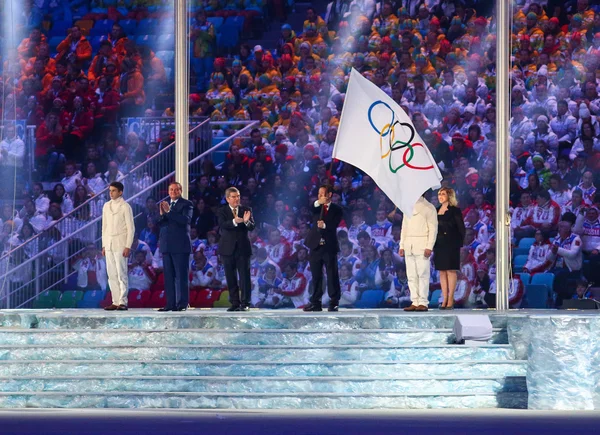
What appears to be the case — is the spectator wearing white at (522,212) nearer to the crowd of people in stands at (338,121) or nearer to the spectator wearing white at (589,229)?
the crowd of people in stands at (338,121)

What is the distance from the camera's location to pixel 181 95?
1343cm

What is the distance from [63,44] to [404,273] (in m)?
6.08

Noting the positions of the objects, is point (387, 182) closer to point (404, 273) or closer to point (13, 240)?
point (404, 273)

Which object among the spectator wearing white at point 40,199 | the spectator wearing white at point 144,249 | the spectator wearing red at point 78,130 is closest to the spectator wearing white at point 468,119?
the spectator wearing white at point 144,249

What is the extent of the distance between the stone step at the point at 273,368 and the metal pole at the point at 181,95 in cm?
306

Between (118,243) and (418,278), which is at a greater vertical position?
(118,243)

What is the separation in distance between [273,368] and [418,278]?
2.57m

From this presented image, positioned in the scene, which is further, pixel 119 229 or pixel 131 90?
pixel 131 90

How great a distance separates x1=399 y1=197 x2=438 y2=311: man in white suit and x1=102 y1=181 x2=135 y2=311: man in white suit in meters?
2.85

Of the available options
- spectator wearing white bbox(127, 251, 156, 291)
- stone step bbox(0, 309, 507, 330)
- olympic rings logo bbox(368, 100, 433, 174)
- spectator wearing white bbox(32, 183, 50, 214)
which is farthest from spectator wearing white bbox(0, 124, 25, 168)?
olympic rings logo bbox(368, 100, 433, 174)

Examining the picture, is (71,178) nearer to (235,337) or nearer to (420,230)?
(420,230)

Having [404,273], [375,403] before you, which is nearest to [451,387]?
[375,403]

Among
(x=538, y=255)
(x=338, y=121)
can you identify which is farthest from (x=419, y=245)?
(x=338, y=121)

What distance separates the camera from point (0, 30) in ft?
57.7
